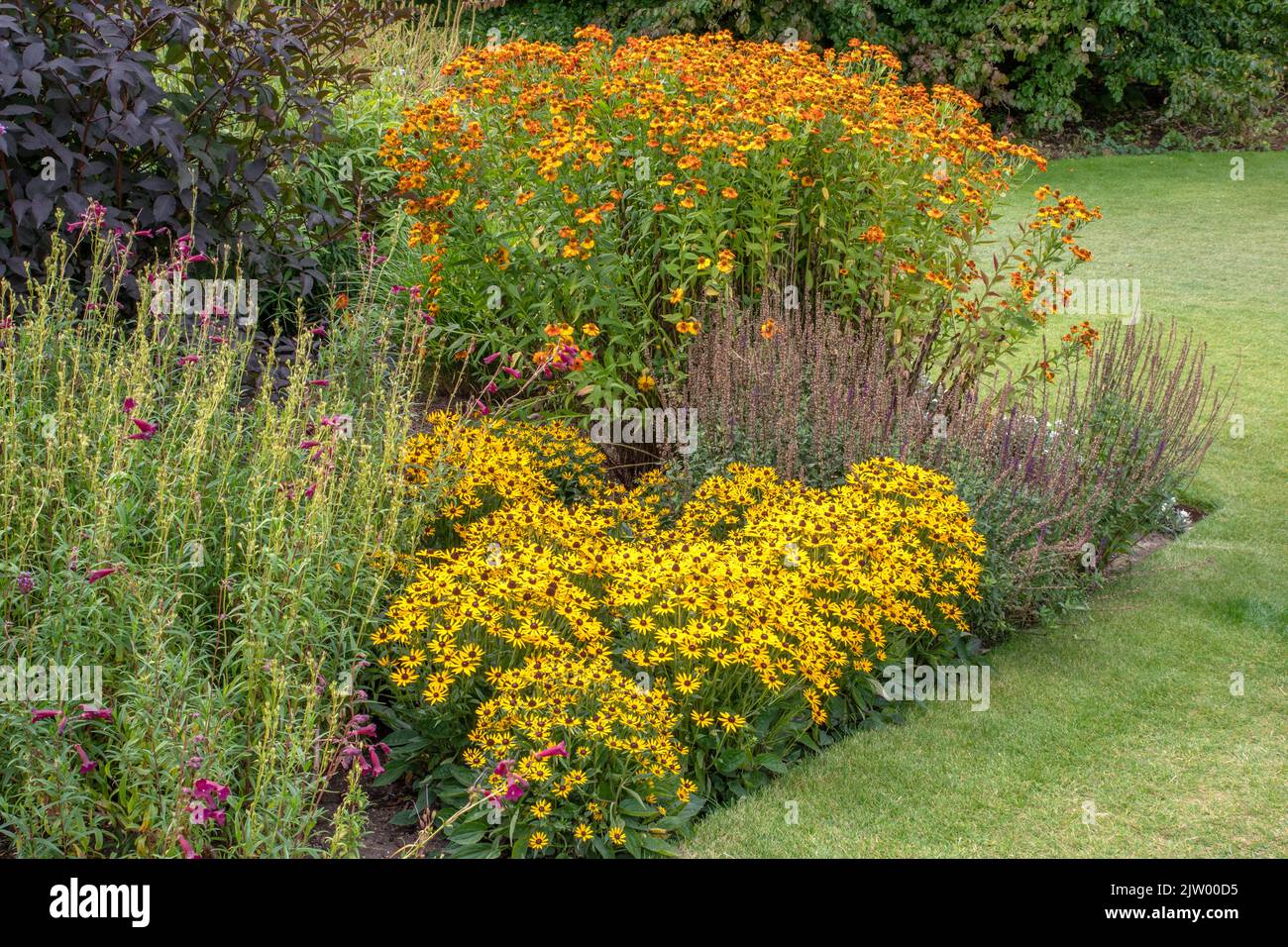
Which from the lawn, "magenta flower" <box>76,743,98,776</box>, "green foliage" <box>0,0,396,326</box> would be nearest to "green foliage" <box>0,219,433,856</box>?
"magenta flower" <box>76,743,98,776</box>

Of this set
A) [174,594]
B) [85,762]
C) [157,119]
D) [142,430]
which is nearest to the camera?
[85,762]

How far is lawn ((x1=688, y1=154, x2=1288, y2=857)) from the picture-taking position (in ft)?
11.8

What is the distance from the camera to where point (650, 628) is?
12.2ft

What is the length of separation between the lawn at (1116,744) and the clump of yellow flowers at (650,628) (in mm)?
232

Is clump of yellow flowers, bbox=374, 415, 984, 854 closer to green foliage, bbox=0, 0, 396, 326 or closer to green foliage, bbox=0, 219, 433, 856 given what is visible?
green foliage, bbox=0, 219, 433, 856

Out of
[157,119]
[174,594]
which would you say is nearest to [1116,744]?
[174,594]

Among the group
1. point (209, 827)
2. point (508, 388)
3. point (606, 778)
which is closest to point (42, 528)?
point (209, 827)

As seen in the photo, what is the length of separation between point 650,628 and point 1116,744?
5.35 feet

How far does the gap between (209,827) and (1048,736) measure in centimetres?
263

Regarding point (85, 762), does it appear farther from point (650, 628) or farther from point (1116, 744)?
point (1116, 744)

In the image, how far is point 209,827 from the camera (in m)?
2.93

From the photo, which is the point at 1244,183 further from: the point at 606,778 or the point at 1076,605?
the point at 606,778

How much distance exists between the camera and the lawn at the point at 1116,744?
359 centimetres

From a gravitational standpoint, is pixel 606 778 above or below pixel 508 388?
below
